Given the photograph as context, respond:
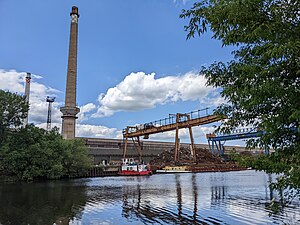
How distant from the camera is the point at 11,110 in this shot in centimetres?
3002

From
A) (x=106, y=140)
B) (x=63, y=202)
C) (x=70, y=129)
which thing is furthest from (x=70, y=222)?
(x=106, y=140)

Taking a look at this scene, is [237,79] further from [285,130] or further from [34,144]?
[34,144]

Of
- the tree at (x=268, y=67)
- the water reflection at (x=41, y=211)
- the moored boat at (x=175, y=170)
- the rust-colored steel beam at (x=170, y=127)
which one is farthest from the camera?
the moored boat at (x=175, y=170)

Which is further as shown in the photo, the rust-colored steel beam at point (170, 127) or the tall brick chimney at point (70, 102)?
the tall brick chimney at point (70, 102)

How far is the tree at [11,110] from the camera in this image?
1167 inches

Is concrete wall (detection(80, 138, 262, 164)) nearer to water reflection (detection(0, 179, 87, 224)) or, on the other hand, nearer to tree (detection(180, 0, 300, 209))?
water reflection (detection(0, 179, 87, 224))

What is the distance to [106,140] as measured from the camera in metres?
56.6

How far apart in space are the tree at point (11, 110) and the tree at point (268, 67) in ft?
98.4

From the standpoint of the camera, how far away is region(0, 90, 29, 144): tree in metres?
29.6

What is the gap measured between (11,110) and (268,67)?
102 ft

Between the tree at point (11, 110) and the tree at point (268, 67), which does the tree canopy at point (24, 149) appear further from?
the tree at point (268, 67)

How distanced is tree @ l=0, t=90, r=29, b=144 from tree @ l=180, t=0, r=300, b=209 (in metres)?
30.0

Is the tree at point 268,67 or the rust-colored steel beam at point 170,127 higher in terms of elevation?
the rust-colored steel beam at point 170,127

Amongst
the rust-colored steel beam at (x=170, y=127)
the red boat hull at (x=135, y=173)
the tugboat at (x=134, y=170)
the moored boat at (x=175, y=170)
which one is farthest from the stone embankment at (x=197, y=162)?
the red boat hull at (x=135, y=173)
